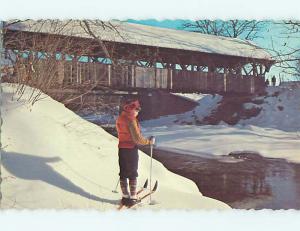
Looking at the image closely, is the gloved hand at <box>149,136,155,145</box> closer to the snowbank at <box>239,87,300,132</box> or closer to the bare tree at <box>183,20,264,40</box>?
the snowbank at <box>239,87,300,132</box>

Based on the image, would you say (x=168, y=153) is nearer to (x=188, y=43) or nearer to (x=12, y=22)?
(x=188, y=43)

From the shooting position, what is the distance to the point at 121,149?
3.57 meters

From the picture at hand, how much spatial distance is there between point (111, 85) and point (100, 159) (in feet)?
2.46

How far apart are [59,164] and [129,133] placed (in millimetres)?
670

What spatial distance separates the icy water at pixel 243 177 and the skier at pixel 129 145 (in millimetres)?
543

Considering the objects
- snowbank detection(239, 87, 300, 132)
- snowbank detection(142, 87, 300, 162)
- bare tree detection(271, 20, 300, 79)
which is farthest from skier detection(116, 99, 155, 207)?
bare tree detection(271, 20, 300, 79)

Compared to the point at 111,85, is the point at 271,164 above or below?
below

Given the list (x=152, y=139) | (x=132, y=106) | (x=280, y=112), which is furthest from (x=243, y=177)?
(x=132, y=106)

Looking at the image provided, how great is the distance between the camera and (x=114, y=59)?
4340 millimetres

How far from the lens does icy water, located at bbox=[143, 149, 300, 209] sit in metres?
3.87

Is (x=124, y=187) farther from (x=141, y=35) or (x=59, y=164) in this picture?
(x=141, y=35)

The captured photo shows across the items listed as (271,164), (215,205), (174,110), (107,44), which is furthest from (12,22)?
(271,164)

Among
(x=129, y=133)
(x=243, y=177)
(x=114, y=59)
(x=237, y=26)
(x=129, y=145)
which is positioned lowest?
(x=243, y=177)

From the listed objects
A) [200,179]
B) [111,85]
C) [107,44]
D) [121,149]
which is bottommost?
[200,179]
